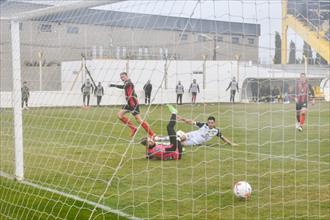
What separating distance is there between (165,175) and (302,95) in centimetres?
220

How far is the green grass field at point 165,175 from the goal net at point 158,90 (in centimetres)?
2

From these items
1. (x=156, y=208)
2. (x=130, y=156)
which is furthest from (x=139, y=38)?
(x=130, y=156)

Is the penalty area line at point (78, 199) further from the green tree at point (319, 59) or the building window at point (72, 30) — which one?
the green tree at point (319, 59)

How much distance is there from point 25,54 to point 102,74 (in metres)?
2.20

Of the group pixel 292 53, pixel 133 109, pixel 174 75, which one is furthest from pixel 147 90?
pixel 292 53

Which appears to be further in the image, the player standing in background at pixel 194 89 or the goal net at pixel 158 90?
the player standing in background at pixel 194 89

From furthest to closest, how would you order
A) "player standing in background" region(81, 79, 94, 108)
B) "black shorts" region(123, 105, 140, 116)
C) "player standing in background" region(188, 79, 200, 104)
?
1. "player standing in background" region(81, 79, 94, 108)
2. "black shorts" region(123, 105, 140, 116)
3. "player standing in background" region(188, 79, 200, 104)

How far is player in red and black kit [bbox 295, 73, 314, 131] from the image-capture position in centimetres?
651

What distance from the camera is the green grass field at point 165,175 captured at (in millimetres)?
5844

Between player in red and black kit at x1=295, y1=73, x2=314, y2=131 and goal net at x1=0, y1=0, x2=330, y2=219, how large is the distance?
0.06m

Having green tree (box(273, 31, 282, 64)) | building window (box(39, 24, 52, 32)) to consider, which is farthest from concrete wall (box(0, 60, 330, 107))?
building window (box(39, 24, 52, 32))

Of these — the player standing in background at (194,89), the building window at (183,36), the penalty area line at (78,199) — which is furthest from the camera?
the player standing in background at (194,89)

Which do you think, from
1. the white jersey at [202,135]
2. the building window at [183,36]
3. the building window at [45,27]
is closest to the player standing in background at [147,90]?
the building window at [183,36]

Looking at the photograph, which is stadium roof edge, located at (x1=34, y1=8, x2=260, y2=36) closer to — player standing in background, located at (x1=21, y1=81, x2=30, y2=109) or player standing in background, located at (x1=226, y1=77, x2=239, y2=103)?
player standing in background, located at (x1=226, y1=77, x2=239, y2=103)
